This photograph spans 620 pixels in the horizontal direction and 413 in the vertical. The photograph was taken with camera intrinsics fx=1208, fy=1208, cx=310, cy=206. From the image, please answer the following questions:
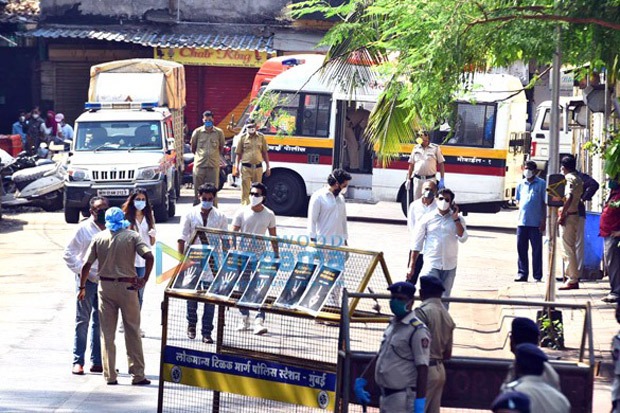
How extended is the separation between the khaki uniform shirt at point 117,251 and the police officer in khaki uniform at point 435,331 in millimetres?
3695

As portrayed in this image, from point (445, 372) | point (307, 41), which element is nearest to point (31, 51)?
point (307, 41)

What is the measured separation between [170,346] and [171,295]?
45 cm

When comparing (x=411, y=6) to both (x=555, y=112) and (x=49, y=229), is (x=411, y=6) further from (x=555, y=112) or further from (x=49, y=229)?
(x=49, y=229)

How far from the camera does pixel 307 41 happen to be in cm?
3788

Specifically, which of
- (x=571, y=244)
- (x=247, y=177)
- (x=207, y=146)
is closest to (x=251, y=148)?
(x=247, y=177)

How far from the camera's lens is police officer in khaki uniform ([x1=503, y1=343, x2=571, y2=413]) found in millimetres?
6113

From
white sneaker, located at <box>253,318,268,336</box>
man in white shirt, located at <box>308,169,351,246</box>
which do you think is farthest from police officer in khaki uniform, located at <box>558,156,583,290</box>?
white sneaker, located at <box>253,318,268,336</box>

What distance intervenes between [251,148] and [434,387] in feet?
47.8

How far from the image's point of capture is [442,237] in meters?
13.5

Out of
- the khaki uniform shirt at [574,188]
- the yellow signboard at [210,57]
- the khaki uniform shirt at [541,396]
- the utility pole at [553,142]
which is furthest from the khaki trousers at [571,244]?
the yellow signboard at [210,57]

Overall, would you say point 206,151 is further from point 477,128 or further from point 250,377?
point 250,377

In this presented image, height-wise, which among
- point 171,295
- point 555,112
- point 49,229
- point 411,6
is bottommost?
point 49,229

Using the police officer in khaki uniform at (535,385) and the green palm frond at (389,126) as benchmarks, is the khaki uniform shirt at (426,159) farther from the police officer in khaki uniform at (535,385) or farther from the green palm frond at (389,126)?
the police officer in khaki uniform at (535,385)

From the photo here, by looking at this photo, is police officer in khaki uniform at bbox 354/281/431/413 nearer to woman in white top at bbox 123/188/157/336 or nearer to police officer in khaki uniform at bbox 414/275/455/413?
police officer in khaki uniform at bbox 414/275/455/413
